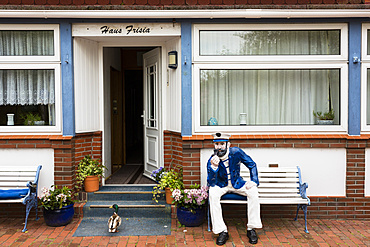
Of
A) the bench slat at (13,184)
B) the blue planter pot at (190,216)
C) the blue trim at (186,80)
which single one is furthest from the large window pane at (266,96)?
the bench slat at (13,184)

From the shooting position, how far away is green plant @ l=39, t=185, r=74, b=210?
5336mm

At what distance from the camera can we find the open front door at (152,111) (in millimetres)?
6793

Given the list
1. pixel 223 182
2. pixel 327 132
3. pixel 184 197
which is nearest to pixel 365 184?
pixel 327 132

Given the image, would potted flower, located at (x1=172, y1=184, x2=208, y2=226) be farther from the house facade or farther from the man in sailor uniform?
the house facade

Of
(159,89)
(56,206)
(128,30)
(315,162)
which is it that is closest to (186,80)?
(159,89)

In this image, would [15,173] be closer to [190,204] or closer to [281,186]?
[190,204]

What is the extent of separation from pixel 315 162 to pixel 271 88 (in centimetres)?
146

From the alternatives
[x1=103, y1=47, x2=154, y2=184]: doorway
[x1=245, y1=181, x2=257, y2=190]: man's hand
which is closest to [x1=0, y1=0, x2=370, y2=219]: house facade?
[x1=245, y1=181, x2=257, y2=190]: man's hand

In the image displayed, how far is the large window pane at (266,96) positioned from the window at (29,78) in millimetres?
2571

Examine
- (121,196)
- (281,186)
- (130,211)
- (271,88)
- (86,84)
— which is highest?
(86,84)

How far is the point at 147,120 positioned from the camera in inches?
285

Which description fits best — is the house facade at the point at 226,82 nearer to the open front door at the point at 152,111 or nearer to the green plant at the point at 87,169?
the green plant at the point at 87,169

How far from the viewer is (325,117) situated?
6016 millimetres

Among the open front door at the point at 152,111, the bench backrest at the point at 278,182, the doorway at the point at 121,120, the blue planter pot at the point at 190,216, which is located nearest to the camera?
the blue planter pot at the point at 190,216
